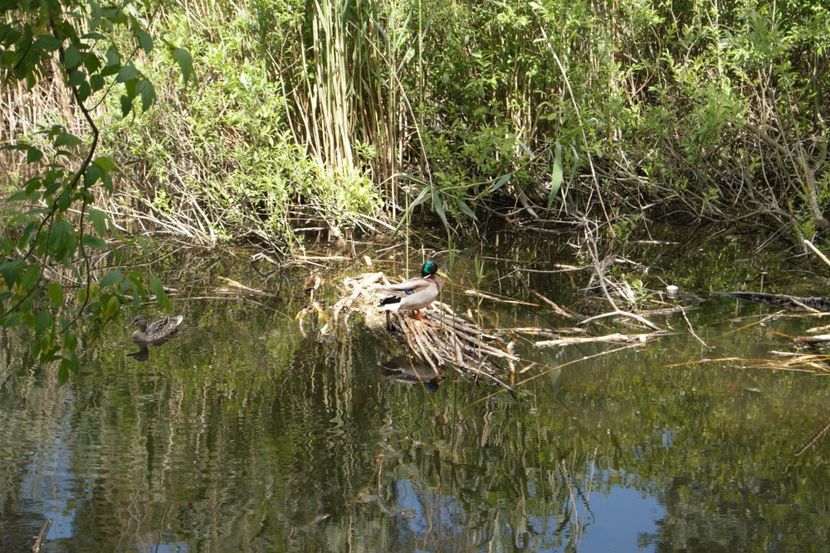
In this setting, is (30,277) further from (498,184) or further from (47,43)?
(498,184)

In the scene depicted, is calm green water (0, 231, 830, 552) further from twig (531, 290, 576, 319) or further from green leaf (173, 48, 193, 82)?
green leaf (173, 48, 193, 82)

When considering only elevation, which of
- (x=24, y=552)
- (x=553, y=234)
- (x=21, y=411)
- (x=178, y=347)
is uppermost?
(x=553, y=234)

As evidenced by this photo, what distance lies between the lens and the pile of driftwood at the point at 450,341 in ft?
16.4

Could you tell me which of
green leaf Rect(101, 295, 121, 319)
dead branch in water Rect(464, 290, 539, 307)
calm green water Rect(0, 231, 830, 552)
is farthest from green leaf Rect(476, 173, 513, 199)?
green leaf Rect(101, 295, 121, 319)

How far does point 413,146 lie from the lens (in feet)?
28.7

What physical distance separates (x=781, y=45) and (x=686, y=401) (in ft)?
9.53

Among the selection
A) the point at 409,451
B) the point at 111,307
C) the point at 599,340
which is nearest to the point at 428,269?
the point at 599,340

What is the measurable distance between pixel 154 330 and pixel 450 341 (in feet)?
5.50

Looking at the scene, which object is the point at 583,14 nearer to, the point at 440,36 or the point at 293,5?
the point at 440,36

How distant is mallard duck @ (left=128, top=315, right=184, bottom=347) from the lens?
18.4 feet

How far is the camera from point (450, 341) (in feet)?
16.9

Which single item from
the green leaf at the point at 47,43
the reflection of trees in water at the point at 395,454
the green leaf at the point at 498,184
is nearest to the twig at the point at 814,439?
the reflection of trees in water at the point at 395,454

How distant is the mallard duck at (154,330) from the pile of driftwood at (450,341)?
109 centimetres

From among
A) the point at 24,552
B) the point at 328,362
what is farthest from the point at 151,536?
the point at 328,362
